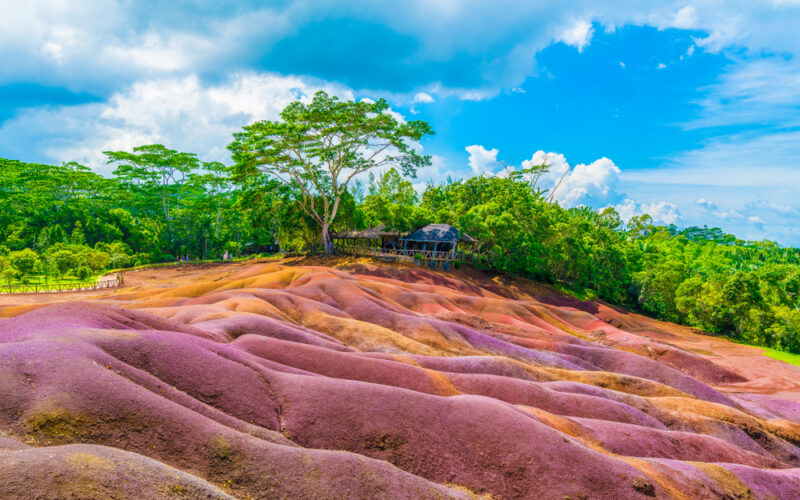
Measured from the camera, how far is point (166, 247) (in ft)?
211

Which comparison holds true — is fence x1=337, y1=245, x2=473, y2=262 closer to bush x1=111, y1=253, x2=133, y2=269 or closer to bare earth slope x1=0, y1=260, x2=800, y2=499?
bare earth slope x1=0, y1=260, x2=800, y2=499

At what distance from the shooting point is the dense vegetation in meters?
46.9

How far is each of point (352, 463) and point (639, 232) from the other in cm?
11546

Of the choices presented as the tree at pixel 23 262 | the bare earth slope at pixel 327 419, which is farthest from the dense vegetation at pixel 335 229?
the bare earth slope at pixel 327 419

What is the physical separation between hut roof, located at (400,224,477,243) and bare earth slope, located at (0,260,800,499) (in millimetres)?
29980

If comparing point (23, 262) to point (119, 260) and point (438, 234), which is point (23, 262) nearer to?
point (119, 260)

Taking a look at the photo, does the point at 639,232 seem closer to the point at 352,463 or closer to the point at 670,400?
the point at 670,400

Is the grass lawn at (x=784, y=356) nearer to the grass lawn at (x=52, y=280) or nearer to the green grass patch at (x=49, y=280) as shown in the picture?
the green grass patch at (x=49, y=280)

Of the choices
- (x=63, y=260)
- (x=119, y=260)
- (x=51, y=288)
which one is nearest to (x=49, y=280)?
(x=63, y=260)

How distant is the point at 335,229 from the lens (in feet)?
206

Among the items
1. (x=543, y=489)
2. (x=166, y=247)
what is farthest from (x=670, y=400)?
(x=166, y=247)

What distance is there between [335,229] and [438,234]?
17.6 m

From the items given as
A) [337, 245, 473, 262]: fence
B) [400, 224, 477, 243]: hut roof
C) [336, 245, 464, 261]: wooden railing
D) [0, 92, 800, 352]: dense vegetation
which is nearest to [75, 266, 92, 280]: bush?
[0, 92, 800, 352]: dense vegetation

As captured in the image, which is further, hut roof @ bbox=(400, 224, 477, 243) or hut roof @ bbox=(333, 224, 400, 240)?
hut roof @ bbox=(333, 224, 400, 240)
